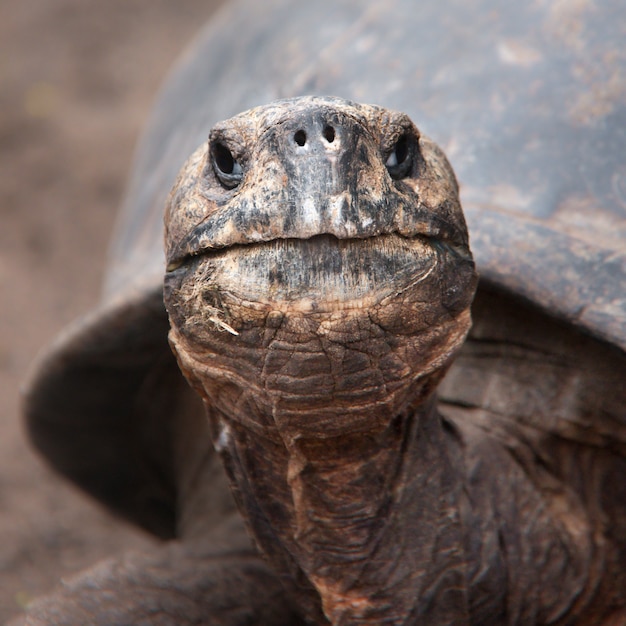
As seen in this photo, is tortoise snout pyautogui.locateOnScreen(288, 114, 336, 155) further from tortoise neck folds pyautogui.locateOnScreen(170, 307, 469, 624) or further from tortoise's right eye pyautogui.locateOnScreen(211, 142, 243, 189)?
tortoise neck folds pyautogui.locateOnScreen(170, 307, 469, 624)

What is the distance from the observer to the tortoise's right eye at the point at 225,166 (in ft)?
5.72

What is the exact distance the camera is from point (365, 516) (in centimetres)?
203

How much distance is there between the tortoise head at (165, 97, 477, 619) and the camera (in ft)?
5.25

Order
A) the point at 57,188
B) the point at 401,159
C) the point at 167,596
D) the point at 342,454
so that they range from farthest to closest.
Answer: the point at 57,188, the point at 167,596, the point at 342,454, the point at 401,159

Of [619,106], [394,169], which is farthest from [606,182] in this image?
[394,169]

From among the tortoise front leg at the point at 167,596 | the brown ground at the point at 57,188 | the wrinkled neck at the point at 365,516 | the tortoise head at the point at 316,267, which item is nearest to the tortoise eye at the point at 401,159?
the tortoise head at the point at 316,267

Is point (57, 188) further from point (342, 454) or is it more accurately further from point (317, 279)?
point (317, 279)

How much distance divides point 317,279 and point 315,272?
0.01 m

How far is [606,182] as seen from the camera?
2443mm

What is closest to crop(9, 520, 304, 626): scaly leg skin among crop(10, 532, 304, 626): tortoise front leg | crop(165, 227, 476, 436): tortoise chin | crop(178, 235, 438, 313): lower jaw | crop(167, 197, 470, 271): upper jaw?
crop(10, 532, 304, 626): tortoise front leg

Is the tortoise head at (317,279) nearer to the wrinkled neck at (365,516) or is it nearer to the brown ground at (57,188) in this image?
the wrinkled neck at (365,516)

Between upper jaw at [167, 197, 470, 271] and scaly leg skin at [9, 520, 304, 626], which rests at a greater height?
upper jaw at [167, 197, 470, 271]

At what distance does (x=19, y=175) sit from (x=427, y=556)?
463cm

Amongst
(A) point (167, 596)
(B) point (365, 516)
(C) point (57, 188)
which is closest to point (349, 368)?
(B) point (365, 516)
